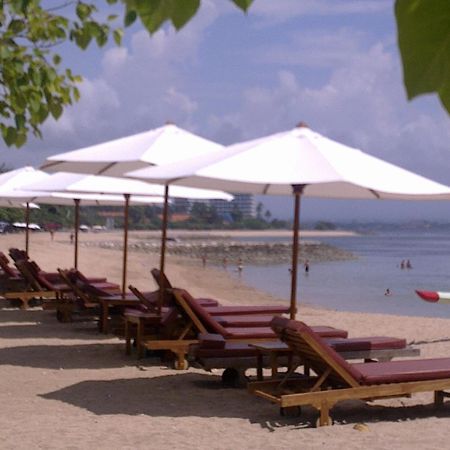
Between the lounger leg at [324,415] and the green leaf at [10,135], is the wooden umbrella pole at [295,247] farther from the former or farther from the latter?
the green leaf at [10,135]

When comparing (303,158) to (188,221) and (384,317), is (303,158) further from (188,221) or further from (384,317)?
(188,221)

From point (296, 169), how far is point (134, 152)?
307 cm

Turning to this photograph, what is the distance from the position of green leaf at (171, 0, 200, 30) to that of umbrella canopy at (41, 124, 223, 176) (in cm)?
877

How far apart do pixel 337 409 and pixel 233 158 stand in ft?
7.28

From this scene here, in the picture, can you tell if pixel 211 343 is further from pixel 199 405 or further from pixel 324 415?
pixel 324 415

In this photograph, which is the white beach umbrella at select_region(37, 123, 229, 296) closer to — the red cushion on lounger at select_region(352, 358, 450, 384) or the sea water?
the red cushion on lounger at select_region(352, 358, 450, 384)

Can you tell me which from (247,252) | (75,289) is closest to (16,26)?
(75,289)

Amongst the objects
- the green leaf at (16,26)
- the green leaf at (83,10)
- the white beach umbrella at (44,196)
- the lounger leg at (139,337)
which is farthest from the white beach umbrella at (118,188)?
the green leaf at (83,10)

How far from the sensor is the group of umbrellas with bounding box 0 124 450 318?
22.9ft

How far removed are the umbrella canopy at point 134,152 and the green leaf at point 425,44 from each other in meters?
8.88

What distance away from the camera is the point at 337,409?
262 inches

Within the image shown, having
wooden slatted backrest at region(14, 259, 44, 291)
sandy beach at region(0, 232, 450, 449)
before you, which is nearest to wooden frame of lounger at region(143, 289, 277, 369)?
sandy beach at region(0, 232, 450, 449)

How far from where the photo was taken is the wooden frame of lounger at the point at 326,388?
5863 mm

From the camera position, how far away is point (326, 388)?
6.17 m
